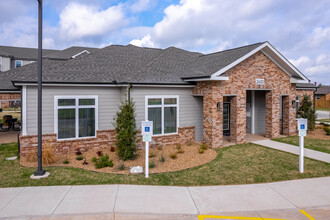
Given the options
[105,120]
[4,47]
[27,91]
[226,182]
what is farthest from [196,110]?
[4,47]

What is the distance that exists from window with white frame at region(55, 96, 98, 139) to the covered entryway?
33.7 feet

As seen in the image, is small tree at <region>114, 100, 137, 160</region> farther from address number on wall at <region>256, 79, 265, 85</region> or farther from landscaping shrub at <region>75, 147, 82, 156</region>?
address number on wall at <region>256, 79, 265, 85</region>

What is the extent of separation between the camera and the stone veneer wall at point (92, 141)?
A: 31.8ft

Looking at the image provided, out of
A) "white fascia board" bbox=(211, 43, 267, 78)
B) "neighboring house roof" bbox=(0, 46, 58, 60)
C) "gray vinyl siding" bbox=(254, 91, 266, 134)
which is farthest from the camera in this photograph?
"neighboring house roof" bbox=(0, 46, 58, 60)

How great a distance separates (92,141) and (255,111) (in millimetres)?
10922

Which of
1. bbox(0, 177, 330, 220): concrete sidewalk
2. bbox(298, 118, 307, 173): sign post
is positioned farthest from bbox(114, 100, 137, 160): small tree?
bbox(298, 118, 307, 173): sign post

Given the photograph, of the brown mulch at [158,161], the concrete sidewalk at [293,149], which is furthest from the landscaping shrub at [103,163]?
the concrete sidewalk at [293,149]

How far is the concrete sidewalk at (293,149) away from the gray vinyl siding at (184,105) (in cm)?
343

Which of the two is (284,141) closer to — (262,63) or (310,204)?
(262,63)

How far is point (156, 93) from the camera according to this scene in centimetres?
1158

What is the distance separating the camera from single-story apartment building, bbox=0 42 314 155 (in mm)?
10078

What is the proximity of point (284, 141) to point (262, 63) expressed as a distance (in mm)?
4671

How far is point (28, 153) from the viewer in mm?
9492

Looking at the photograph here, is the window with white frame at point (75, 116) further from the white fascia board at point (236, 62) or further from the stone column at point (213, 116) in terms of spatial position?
the white fascia board at point (236, 62)
